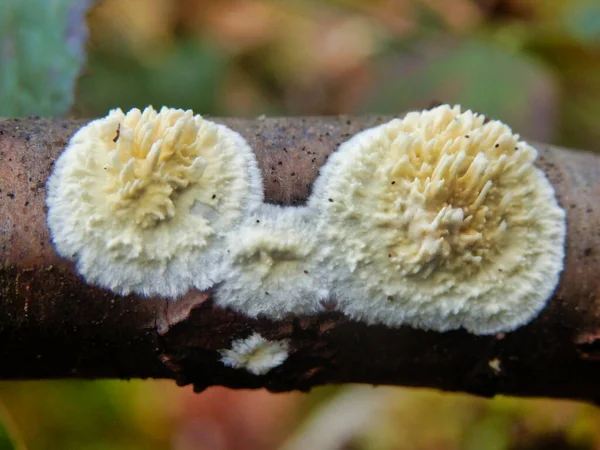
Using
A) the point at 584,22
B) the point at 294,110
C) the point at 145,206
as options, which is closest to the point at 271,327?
the point at 145,206

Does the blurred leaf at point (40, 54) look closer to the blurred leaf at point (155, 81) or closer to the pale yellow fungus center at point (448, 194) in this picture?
the pale yellow fungus center at point (448, 194)

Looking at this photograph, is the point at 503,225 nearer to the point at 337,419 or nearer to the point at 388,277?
the point at 388,277

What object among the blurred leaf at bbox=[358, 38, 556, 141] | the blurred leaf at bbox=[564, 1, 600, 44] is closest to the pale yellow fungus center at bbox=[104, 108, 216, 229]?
the blurred leaf at bbox=[358, 38, 556, 141]

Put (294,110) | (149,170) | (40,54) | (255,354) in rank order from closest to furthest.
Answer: (149,170), (255,354), (40,54), (294,110)

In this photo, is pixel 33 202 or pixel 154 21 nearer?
pixel 33 202

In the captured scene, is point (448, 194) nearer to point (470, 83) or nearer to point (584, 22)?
point (470, 83)

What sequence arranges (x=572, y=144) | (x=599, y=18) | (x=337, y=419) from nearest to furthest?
(x=337, y=419) → (x=599, y=18) → (x=572, y=144)

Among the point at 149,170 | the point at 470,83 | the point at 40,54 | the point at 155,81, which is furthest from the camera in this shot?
the point at 155,81

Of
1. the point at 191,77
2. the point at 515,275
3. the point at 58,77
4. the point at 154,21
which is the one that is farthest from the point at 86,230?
the point at 154,21
